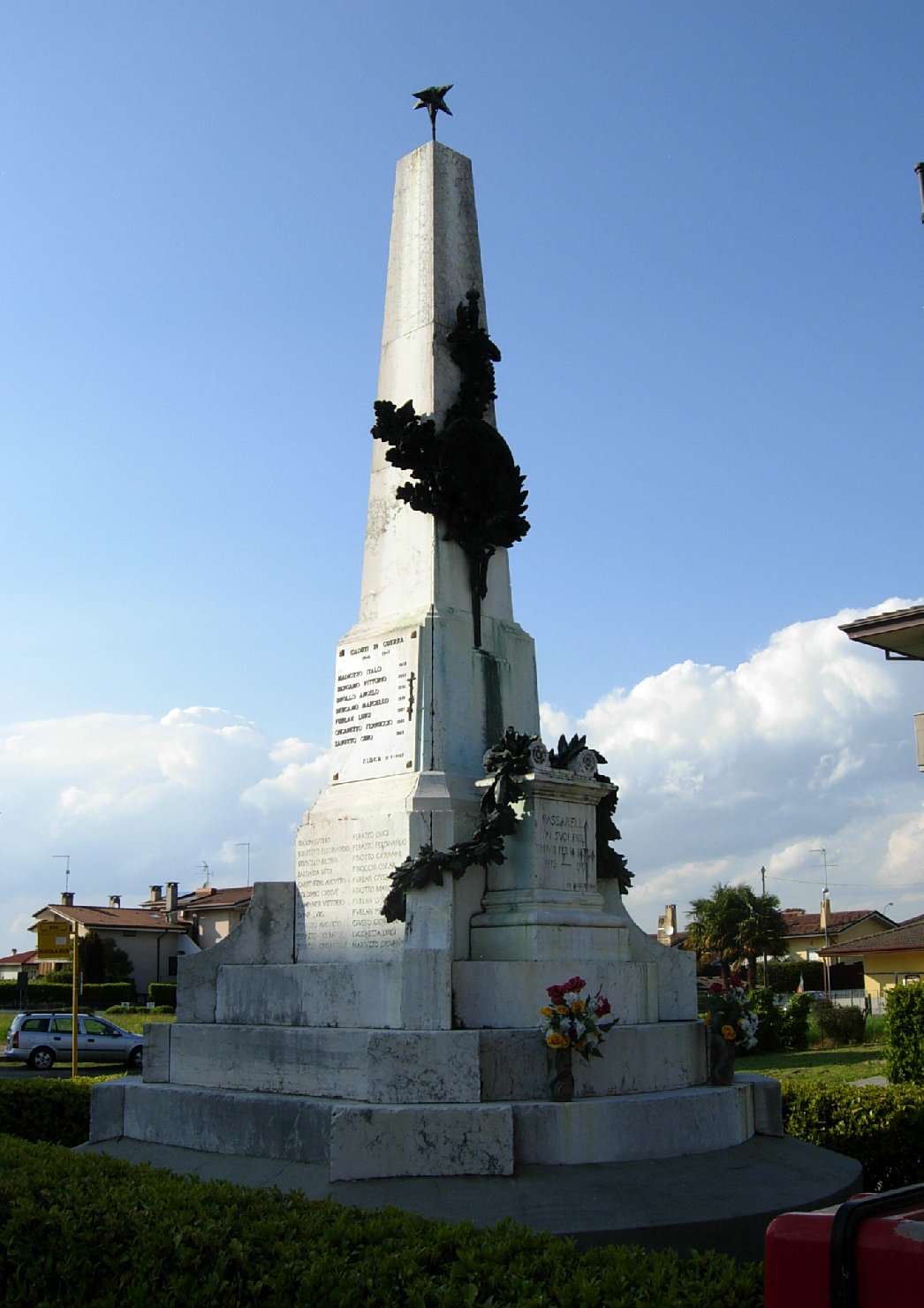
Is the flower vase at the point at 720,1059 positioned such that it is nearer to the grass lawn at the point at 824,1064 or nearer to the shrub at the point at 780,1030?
the grass lawn at the point at 824,1064

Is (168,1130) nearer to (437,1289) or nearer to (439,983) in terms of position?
(439,983)

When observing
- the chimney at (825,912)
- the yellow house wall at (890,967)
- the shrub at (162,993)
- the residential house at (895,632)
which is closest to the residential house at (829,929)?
the chimney at (825,912)

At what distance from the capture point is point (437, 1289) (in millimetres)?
4719

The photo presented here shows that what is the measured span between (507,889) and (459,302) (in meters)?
5.78

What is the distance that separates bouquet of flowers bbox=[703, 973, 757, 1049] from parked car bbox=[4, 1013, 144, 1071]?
2329 cm

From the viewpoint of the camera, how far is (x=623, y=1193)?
7793mm

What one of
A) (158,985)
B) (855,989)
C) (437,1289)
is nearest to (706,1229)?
(437,1289)

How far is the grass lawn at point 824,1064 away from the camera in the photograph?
2225cm

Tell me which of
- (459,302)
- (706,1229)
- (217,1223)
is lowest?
(706,1229)

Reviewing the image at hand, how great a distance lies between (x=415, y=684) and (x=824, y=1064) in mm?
18577

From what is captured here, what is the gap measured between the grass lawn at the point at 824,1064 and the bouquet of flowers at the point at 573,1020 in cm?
1280

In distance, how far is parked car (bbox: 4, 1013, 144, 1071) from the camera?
100.0 feet

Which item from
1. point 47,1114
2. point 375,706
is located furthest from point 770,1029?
point 375,706

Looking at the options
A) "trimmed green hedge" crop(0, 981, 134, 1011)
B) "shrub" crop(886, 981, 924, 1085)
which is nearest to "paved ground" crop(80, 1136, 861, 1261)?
"shrub" crop(886, 981, 924, 1085)
